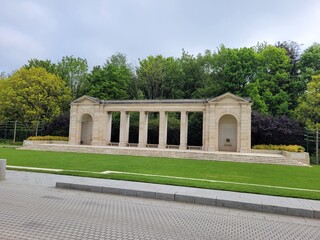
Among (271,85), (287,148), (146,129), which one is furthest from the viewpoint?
(271,85)

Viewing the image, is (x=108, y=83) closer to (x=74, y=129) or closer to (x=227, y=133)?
(x=74, y=129)

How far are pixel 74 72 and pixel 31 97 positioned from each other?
646 inches

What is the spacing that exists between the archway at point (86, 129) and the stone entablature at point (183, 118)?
1.40 feet

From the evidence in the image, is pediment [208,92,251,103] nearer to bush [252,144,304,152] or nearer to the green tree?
bush [252,144,304,152]

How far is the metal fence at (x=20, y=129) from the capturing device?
145 ft

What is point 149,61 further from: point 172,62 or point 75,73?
point 75,73

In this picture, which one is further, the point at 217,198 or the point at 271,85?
the point at 271,85

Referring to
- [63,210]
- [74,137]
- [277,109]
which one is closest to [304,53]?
[277,109]

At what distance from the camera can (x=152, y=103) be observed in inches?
1409

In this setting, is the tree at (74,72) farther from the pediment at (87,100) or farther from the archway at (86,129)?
the pediment at (87,100)

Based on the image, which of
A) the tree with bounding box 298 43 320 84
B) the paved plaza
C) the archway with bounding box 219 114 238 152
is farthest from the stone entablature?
the paved plaza

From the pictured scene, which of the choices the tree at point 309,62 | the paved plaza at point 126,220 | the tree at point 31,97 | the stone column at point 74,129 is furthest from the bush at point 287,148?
the tree at point 31,97

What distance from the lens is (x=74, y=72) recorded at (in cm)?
5716

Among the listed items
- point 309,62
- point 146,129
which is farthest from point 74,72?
point 309,62
